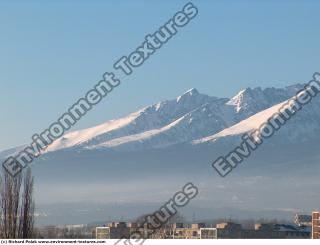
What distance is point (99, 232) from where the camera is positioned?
51.4m

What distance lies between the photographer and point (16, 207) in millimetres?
28344

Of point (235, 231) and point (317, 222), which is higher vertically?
point (235, 231)

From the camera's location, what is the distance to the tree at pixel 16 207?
90.1 feet

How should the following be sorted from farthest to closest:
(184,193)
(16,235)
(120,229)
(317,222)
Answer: (120,229) → (317,222) → (16,235) → (184,193)

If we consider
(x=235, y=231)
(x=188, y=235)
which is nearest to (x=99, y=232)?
(x=188, y=235)

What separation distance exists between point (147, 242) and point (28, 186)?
453 inches

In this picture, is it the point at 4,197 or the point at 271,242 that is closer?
the point at 271,242

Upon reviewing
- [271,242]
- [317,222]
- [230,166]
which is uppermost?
[230,166]

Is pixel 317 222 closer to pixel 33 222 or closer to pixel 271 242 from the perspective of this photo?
pixel 33 222

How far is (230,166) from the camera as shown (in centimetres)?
2888

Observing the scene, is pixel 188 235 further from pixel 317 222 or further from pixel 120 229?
pixel 317 222

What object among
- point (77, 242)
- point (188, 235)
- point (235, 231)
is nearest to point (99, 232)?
point (188, 235)

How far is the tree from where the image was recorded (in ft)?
90.1

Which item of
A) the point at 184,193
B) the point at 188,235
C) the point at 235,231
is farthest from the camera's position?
the point at 235,231
